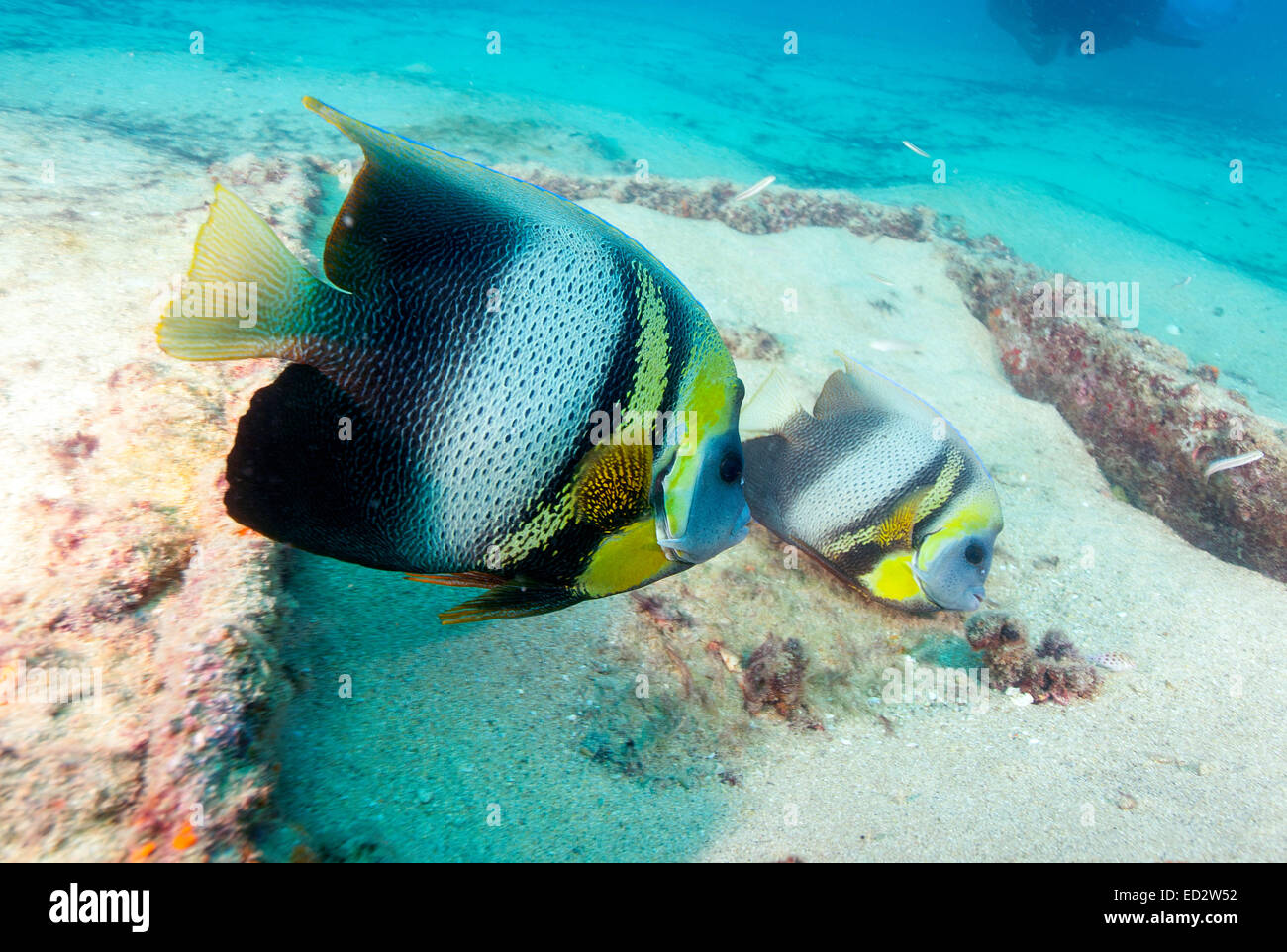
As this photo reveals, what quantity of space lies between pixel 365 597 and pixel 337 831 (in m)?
0.85

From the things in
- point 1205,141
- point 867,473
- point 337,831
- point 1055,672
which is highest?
point 1205,141

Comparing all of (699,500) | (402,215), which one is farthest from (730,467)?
(402,215)

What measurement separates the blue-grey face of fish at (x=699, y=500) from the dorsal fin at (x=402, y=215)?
0.57 metres

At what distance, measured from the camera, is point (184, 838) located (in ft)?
3.88

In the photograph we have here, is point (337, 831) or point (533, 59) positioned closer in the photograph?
point (337, 831)

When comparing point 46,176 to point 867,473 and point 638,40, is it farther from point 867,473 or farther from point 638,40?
point 638,40

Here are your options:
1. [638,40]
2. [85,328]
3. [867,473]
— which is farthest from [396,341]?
[638,40]

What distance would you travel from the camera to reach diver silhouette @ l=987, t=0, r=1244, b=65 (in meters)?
28.7

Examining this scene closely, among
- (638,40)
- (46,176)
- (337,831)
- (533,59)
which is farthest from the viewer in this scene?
(638,40)

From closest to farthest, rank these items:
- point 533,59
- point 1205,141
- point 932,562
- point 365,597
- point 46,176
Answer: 1. point 365,597
2. point 932,562
3. point 46,176
4. point 533,59
5. point 1205,141

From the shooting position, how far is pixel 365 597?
2193 millimetres

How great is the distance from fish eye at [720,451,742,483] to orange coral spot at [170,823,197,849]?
123cm

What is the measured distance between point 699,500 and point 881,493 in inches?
63.7

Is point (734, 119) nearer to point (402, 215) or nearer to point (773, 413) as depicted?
point (773, 413)
